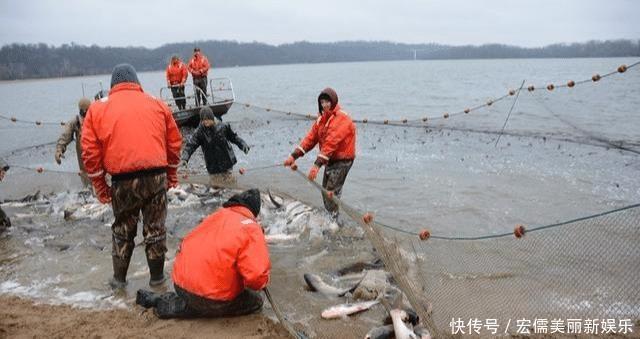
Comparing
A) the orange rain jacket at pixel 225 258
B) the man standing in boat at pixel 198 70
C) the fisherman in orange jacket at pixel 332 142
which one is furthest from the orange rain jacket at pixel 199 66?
the orange rain jacket at pixel 225 258

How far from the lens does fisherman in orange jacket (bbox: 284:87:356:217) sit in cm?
662

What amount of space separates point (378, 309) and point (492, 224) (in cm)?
441

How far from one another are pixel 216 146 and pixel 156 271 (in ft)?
10.9

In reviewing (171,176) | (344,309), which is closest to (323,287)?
(344,309)

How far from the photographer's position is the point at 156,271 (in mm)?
5199

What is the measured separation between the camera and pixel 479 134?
17500mm

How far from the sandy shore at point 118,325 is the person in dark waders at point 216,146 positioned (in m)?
3.43

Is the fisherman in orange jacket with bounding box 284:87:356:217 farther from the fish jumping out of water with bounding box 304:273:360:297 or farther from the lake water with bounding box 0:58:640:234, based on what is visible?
the lake water with bounding box 0:58:640:234

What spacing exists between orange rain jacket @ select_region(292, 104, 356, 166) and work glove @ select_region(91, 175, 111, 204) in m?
2.81

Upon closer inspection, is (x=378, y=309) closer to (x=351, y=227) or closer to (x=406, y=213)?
(x=351, y=227)

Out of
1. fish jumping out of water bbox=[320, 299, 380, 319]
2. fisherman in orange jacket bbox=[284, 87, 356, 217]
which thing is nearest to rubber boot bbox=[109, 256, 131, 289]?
fish jumping out of water bbox=[320, 299, 380, 319]

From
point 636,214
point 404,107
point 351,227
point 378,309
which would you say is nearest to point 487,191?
point 351,227

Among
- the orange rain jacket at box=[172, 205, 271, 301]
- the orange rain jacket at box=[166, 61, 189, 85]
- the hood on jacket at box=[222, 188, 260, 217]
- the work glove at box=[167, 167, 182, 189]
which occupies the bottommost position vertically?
the orange rain jacket at box=[172, 205, 271, 301]

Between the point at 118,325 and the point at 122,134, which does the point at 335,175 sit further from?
the point at 118,325
